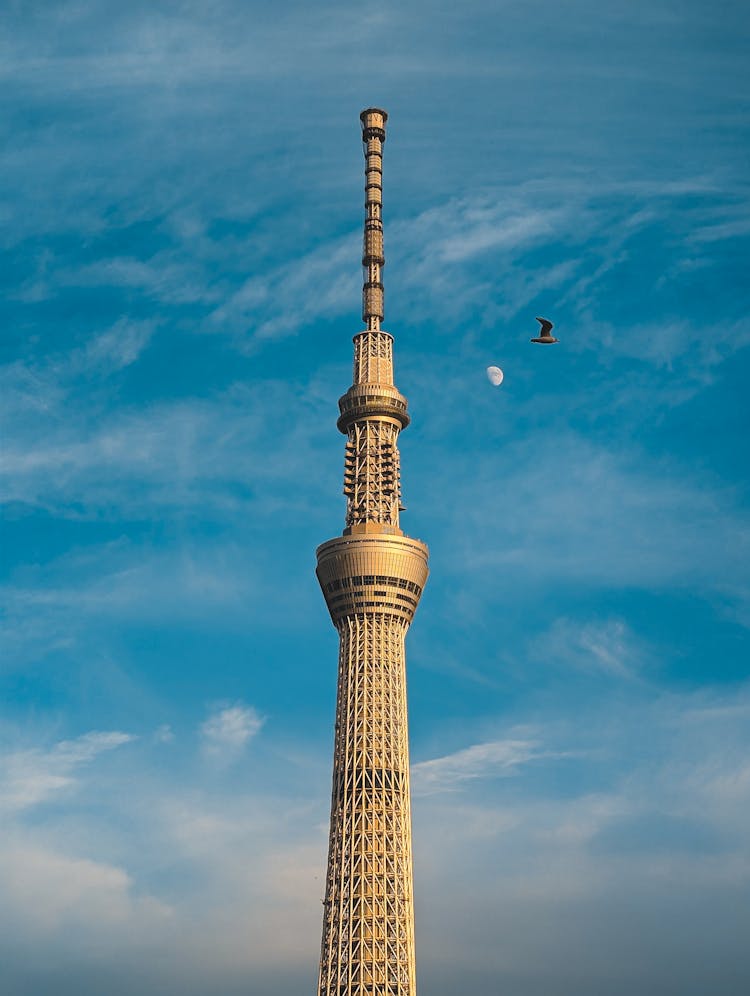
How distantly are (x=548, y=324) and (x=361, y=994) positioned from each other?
112 m

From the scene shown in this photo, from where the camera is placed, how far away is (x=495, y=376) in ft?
600

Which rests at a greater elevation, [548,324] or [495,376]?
[495,376]

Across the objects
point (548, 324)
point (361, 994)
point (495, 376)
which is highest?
point (495, 376)

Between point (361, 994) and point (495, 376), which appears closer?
point (495, 376)

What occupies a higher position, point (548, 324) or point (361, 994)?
point (548, 324)

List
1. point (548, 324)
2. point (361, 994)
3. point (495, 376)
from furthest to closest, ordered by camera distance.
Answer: point (361, 994) < point (495, 376) < point (548, 324)

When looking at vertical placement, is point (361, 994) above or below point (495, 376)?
below

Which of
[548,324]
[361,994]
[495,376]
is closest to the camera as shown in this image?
[548,324]

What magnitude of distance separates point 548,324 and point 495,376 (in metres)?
49.6

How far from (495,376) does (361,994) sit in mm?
90361

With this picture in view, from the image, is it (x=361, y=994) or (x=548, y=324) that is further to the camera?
(x=361, y=994)

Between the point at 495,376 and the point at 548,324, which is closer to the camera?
the point at 548,324

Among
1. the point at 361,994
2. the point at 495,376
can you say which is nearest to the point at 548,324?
the point at 495,376

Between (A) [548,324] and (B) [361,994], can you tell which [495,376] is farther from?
(B) [361,994]
